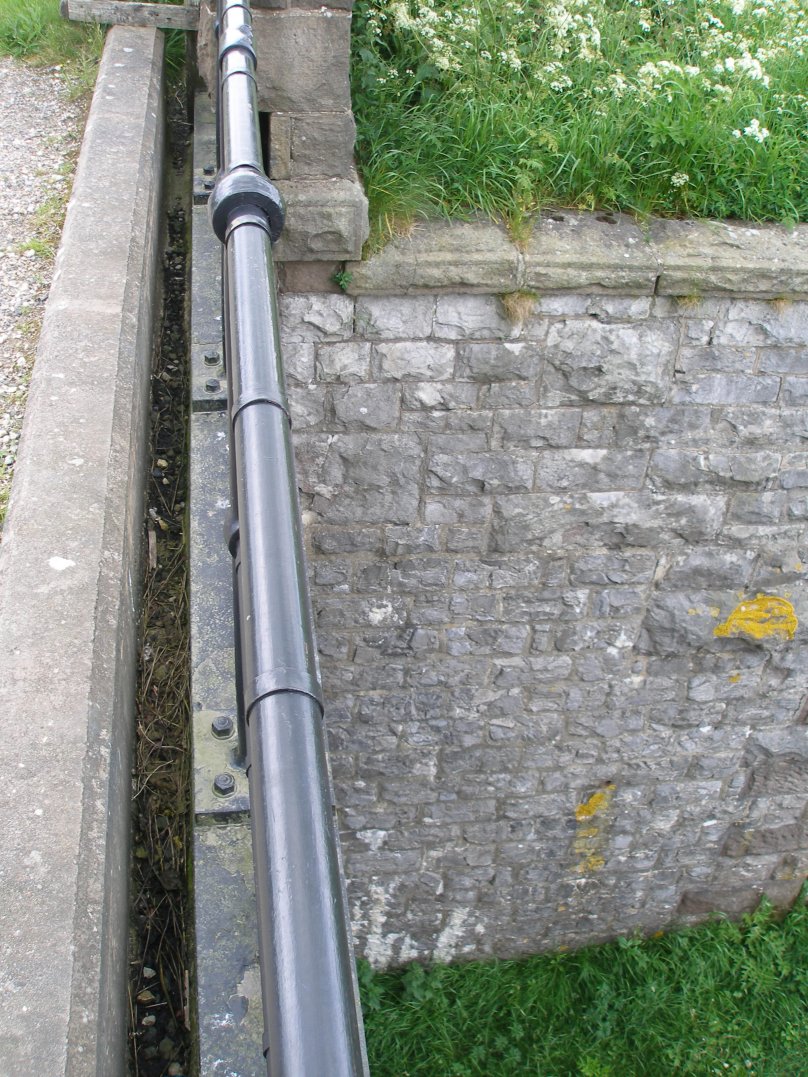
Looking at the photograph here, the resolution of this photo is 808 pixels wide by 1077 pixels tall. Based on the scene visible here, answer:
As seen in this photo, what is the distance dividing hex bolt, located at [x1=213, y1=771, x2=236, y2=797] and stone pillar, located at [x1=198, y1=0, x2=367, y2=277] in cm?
202

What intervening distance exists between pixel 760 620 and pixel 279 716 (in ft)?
11.9

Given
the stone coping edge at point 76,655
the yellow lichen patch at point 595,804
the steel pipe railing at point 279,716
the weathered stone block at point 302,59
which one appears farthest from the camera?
the yellow lichen patch at point 595,804

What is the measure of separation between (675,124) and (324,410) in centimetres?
164

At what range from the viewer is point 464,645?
3.94 m

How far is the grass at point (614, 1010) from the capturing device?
4.35 metres

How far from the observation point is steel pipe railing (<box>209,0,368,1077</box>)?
68cm

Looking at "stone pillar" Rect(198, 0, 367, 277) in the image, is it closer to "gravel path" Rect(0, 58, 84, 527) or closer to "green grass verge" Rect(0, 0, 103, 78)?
"gravel path" Rect(0, 58, 84, 527)

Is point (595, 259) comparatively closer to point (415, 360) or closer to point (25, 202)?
point (415, 360)

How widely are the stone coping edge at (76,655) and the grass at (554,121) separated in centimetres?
120

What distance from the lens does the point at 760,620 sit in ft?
13.4

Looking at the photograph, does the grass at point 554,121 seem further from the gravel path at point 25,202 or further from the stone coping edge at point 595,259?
the gravel path at point 25,202

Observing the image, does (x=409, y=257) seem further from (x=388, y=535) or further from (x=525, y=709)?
(x=525, y=709)

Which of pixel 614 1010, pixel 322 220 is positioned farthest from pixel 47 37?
pixel 614 1010

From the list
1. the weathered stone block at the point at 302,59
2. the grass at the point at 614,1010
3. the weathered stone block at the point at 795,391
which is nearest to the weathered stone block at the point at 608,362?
the weathered stone block at the point at 795,391
